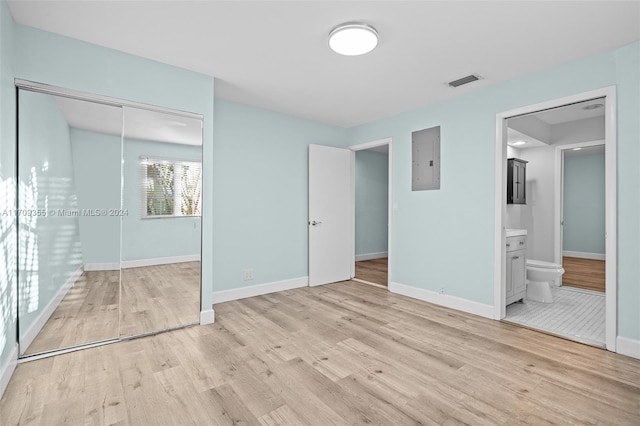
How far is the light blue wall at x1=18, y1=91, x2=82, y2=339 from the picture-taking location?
237 centimetres

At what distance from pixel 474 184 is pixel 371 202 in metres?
3.94

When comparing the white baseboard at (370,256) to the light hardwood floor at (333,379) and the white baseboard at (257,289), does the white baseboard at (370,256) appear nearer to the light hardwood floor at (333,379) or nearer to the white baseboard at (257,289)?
the white baseboard at (257,289)

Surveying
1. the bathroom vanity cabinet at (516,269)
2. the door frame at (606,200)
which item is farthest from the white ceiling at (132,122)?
the bathroom vanity cabinet at (516,269)

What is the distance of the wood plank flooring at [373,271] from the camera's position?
206 inches

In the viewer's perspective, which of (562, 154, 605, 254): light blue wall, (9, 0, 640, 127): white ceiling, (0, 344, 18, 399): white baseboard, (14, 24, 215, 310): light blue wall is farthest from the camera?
(562, 154, 605, 254): light blue wall

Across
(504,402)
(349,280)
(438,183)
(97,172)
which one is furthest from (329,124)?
(504,402)

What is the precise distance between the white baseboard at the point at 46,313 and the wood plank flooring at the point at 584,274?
6548mm

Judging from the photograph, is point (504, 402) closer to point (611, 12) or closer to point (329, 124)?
point (611, 12)

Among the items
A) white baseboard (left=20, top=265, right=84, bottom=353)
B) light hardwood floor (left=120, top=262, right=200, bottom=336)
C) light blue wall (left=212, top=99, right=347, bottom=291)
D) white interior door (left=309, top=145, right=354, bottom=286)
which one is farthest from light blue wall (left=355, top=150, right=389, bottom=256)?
white baseboard (left=20, top=265, right=84, bottom=353)

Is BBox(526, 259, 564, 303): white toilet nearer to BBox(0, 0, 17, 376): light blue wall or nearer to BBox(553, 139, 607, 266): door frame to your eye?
BBox(553, 139, 607, 266): door frame

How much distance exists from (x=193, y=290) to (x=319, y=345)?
141cm

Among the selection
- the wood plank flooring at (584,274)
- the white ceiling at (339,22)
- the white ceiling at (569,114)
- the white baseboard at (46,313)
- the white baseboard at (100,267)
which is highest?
the white ceiling at (569,114)

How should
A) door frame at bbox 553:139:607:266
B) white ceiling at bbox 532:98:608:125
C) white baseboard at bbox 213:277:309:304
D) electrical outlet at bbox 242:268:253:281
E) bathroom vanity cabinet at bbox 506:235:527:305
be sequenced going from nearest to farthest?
bathroom vanity cabinet at bbox 506:235:527:305 < white baseboard at bbox 213:277:309:304 < electrical outlet at bbox 242:268:253:281 < white ceiling at bbox 532:98:608:125 < door frame at bbox 553:139:607:266

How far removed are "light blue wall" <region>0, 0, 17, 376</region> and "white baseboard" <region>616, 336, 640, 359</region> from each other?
4.53 meters
